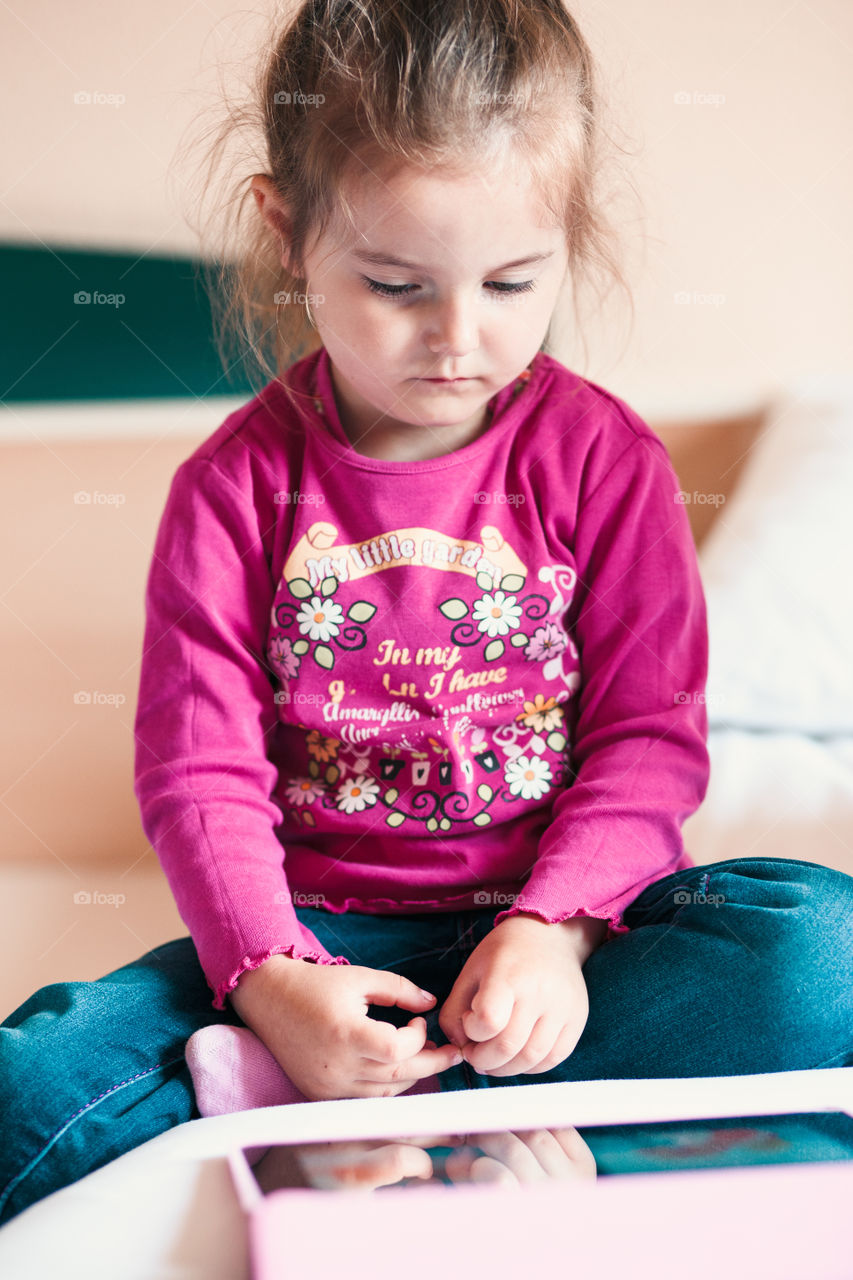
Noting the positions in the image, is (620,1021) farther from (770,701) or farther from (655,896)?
(770,701)

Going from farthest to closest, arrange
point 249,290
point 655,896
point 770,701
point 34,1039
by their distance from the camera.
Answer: point 770,701 < point 249,290 < point 655,896 < point 34,1039

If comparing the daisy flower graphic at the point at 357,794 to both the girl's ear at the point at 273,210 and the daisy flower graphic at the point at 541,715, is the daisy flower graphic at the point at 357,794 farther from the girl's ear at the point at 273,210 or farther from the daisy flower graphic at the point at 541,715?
the girl's ear at the point at 273,210

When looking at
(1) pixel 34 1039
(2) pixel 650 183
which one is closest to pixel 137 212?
(2) pixel 650 183

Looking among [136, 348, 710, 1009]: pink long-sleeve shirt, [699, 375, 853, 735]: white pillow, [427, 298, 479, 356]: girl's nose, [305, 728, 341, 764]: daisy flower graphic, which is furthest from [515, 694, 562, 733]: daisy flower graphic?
[699, 375, 853, 735]: white pillow

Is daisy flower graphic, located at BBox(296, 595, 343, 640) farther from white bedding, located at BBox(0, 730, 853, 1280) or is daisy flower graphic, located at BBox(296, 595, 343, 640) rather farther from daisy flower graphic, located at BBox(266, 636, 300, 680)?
white bedding, located at BBox(0, 730, 853, 1280)

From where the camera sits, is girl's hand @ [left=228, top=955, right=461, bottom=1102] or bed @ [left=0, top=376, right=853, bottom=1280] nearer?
girl's hand @ [left=228, top=955, right=461, bottom=1102]

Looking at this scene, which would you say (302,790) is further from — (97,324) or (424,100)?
(97,324)

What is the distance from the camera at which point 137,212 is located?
1.11 m

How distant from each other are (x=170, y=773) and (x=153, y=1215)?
0.88 ft

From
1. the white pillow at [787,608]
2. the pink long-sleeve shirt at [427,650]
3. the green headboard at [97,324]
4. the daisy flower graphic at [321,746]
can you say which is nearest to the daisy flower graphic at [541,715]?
the pink long-sleeve shirt at [427,650]

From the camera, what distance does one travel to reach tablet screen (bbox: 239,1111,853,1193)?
45 cm

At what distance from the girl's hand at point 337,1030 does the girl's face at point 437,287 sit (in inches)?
12.4

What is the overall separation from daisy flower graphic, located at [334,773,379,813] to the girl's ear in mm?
312

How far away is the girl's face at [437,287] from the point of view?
58cm
